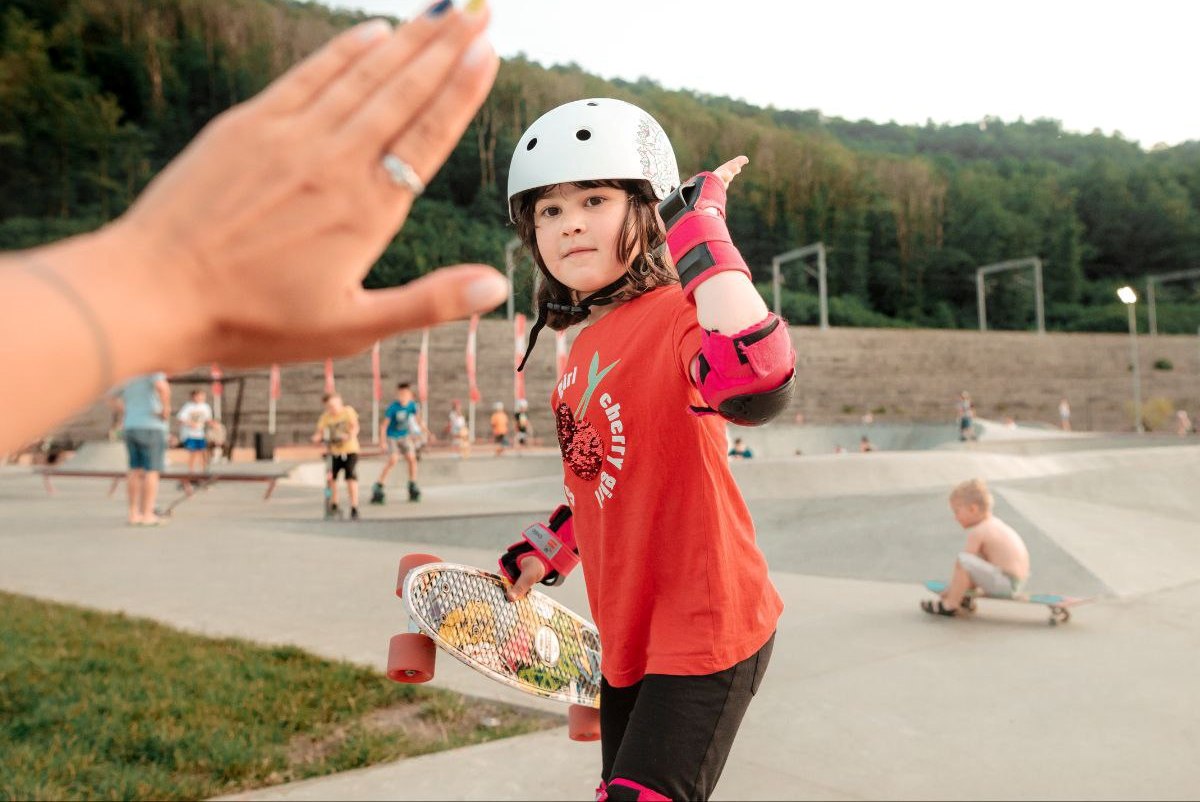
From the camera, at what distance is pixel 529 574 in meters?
2.34

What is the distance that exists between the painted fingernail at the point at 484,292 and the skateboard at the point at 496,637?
141cm

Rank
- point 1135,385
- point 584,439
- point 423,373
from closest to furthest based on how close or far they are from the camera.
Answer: point 584,439, point 423,373, point 1135,385

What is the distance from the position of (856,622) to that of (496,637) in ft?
11.3

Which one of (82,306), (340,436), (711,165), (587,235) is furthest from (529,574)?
(711,165)

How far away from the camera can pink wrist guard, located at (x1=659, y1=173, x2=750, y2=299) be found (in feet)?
5.23

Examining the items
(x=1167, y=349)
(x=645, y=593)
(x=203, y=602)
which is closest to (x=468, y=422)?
(x=203, y=602)

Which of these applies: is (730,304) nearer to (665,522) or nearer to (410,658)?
(665,522)

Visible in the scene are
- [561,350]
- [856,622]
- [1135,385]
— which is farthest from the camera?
[1135,385]

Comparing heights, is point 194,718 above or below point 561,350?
below

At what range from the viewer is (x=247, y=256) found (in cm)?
80

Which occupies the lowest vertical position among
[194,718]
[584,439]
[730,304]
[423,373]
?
[194,718]

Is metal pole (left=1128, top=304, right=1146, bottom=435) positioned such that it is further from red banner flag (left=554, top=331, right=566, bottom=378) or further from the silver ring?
the silver ring

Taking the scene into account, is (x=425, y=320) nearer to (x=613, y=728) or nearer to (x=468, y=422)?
(x=613, y=728)

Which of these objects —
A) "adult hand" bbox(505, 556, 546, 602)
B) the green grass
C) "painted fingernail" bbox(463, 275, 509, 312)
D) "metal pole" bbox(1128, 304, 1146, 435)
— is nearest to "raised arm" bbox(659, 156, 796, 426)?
"painted fingernail" bbox(463, 275, 509, 312)
